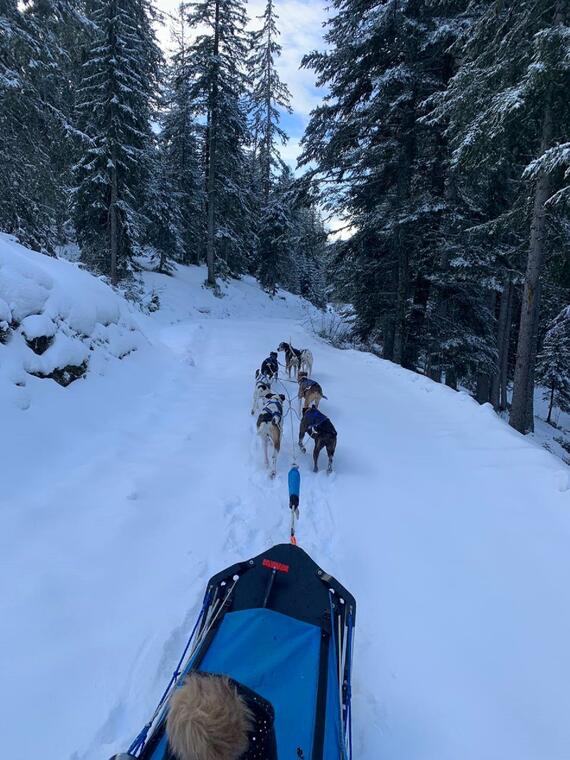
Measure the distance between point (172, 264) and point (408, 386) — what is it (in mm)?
22641

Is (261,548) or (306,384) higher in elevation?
(306,384)

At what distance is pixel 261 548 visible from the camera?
4027 mm

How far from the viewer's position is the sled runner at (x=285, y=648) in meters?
1.93

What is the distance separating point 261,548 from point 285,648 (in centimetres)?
180

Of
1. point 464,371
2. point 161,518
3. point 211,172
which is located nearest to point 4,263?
point 161,518

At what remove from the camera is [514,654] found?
10.3 ft

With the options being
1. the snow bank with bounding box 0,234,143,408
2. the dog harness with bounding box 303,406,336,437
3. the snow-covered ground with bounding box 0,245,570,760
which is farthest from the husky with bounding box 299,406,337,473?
the snow bank with bounding box 0,234,143,408

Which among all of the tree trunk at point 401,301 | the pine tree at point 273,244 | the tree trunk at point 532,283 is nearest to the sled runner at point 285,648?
the tree trunk at point 532,283

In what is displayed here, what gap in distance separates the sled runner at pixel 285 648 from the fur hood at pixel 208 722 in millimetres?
519

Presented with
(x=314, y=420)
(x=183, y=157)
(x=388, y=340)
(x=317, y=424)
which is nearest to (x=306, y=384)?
(x=314, y=420)

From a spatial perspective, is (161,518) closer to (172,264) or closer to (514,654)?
(514,654)

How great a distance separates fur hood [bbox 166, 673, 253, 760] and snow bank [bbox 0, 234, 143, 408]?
16.3 feet

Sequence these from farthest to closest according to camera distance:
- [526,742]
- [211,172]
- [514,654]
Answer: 1. [211,172]
2. [514,654]
3. [526,742]

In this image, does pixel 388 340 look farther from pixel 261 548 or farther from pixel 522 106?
pixel 261 548
